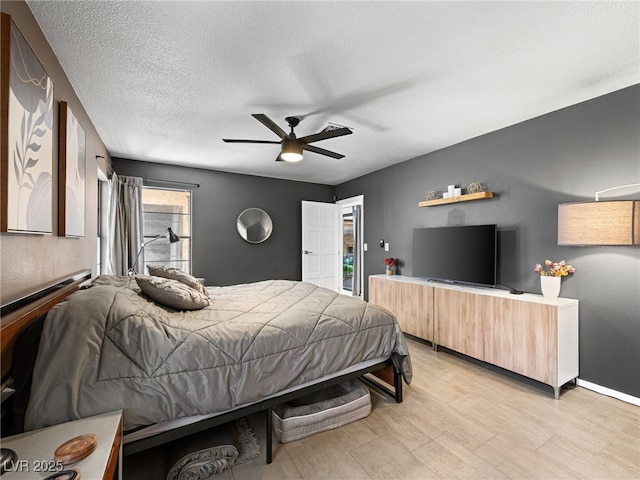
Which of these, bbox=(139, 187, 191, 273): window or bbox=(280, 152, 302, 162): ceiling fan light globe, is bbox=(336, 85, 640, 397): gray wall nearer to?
bbox=(280, 152, 302, 162): ceiling fan light globe

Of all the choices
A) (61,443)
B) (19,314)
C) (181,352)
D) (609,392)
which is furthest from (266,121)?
(609,392)

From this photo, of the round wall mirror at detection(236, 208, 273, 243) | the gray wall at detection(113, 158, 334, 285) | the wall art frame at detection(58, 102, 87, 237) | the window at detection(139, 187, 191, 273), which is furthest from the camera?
the round wall mirror at detection(236, 208, 273, 243)

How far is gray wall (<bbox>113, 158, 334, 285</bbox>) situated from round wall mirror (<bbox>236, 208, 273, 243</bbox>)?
0.09m

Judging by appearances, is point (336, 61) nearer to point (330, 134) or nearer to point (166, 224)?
point (330, 134)

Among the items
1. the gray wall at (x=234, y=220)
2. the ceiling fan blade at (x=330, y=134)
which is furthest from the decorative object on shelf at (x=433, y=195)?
the gray wall at (x=234, y=220)

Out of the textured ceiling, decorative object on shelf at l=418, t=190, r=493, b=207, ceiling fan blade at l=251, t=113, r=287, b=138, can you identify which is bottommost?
decorative object on shelf at l=418, t=190, r=493, b=207

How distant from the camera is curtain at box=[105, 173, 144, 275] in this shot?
366cm

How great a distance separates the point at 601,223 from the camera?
2.13m

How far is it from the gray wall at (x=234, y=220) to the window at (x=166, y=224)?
142mm

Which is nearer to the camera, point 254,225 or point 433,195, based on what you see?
point 433,195

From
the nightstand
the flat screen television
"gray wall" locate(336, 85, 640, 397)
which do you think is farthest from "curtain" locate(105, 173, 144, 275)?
"gray wall" locate(336, 85, 640, 397)

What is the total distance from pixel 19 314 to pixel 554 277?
3.67 metres

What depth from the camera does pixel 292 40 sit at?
173 cm

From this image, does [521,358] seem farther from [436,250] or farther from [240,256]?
[240,256]
